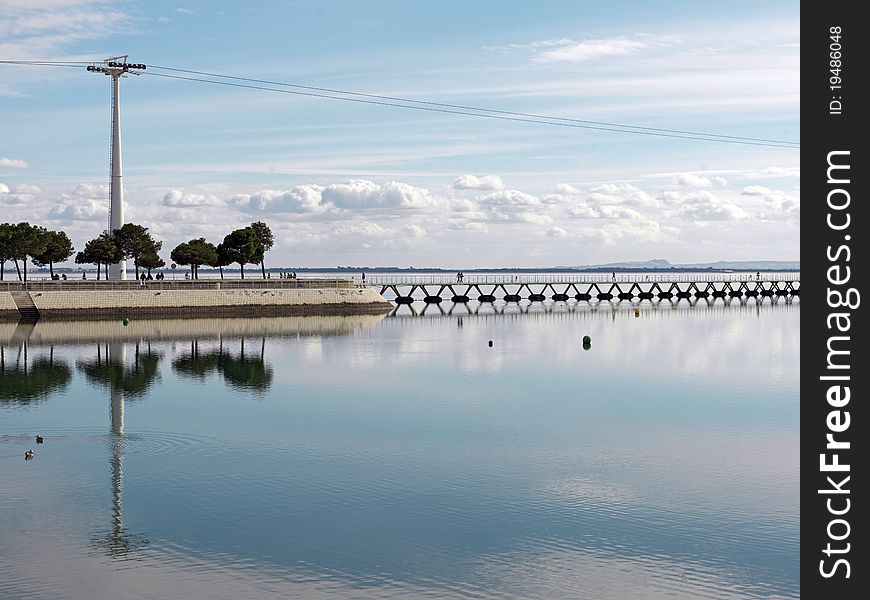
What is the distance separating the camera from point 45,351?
72500mm

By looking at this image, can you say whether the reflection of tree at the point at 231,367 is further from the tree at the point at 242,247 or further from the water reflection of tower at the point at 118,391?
the tree at the point at 242,247

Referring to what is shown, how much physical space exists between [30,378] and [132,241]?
189ft

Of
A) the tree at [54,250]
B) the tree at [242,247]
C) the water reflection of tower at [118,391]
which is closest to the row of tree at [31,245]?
the tree at [54,250]

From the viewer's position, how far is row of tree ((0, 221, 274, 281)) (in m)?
110

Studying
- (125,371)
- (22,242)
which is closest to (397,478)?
(125,371)

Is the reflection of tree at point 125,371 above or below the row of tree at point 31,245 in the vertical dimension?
below

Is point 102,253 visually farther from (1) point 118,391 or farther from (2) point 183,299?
(1) point 118,391

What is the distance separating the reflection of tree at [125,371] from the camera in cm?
5600

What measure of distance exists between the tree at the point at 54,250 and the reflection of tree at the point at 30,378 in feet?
147

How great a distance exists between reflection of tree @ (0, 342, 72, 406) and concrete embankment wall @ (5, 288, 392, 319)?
93.7 feet

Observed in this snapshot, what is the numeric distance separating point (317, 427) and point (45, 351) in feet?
125

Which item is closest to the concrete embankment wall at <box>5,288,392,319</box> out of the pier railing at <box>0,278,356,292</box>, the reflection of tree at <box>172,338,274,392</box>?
the pier railing at <box>0,278,356,292</box>
